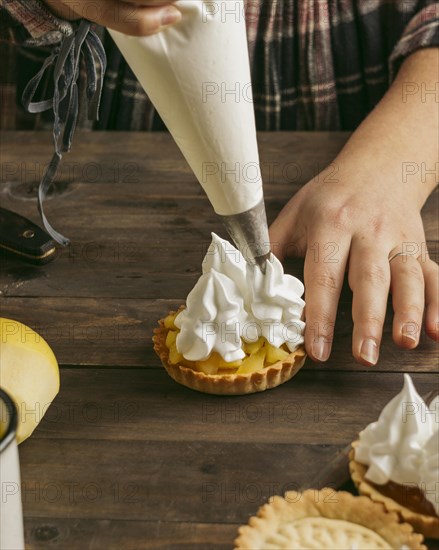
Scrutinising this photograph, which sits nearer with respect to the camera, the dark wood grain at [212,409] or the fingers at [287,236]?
the dark wood grain at [212,409]

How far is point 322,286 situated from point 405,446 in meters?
0.34

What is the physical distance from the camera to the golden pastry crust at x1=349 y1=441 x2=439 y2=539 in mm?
850

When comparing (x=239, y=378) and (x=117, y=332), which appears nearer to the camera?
(x=239, y=378)

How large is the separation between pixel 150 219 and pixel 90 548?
0.70 metres

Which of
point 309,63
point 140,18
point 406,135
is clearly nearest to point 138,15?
point 140,18

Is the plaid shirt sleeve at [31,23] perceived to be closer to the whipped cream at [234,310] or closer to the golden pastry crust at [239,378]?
the whipped cream at [234,310]

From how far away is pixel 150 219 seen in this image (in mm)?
1467

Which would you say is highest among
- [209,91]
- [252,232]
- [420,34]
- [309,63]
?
[209,91]

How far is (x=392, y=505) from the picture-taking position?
34.3 inches

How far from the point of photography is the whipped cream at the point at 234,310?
1.09 m

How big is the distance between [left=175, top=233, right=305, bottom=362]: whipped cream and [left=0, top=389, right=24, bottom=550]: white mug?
35 centimetres

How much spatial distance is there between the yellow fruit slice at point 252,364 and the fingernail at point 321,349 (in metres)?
0.06

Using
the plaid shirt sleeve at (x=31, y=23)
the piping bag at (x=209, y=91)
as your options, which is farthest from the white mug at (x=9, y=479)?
the plaid shirt sleeve at (x=31, y=23)

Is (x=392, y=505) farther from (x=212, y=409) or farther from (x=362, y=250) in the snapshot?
(x=362, y=250)
